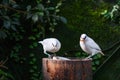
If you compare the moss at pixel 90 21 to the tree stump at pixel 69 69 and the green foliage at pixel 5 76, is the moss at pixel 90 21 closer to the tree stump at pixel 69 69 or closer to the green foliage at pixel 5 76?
the green foliage at pixel 5 76

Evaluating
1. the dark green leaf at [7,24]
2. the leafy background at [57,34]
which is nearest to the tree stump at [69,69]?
the dark green leaf at [7,24]

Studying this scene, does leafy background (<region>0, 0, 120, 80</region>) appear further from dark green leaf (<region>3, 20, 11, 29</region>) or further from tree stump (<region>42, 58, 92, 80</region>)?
tree stump (<region>42, 58, 92, 80</region>)

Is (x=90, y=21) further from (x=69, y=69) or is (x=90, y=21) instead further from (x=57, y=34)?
(x=69, y=69)

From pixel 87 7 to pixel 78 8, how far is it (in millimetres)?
147

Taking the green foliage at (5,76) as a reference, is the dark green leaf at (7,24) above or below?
above

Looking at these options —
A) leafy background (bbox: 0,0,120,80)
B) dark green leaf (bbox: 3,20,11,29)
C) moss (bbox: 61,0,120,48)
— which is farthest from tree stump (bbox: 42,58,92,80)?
moss (bbox: 61,0,120,48)

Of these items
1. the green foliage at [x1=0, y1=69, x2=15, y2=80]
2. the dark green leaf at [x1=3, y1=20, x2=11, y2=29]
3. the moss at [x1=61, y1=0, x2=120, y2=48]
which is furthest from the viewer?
the moss at [x1=61, y1=0, x2=120, y2=48]

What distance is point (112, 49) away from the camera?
6.35m

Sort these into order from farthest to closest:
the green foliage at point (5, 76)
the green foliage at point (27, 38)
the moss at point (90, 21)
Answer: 1. the moss at point (90, 21)
2. the green foliage at point (27, 38)
3. the green foliage at point (5, 76)

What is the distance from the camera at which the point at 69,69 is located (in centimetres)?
439

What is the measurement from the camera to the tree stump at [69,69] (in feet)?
14.4

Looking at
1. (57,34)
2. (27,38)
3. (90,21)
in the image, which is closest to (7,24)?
(27,38)

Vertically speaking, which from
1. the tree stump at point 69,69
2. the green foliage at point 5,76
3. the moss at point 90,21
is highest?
the moss at point 90,21

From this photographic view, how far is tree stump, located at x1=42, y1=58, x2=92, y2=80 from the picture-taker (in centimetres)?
439
